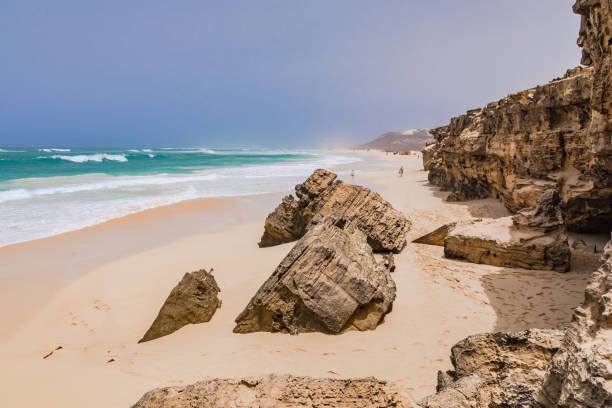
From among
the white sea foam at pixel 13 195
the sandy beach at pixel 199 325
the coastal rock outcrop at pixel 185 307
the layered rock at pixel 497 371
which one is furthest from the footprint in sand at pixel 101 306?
the white sea foam at pixel 13 195

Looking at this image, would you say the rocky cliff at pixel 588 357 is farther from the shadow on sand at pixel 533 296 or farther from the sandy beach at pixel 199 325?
the shadow on sand at pixel 533 296

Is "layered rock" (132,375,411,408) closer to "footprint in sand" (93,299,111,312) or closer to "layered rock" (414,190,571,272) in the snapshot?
"footprint in sand" (93,299,111,312)

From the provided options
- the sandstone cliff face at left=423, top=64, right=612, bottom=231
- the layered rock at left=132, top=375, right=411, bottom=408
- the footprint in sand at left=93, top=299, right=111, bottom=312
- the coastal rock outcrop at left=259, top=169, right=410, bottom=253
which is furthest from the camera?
the coastal rock outcrop at left=259, top=169, right=410, bottom=253

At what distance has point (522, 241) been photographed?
7164 mm

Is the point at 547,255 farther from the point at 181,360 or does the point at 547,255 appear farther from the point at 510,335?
the point at 181,360

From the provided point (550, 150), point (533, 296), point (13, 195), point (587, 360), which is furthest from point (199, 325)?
point (13, 195)

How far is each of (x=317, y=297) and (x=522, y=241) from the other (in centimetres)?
500

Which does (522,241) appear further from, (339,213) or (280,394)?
(280,394)

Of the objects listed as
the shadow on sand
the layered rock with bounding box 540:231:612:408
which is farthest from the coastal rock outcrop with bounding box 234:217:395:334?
the layered rock with bounding box 540:231:612:408

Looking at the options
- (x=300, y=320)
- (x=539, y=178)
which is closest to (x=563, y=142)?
(x=539, y=178)

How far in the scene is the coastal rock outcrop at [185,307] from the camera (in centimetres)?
552

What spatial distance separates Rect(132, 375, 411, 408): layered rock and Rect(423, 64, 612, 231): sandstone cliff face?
16.6 ft

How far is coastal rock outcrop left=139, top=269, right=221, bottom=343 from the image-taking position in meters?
5.52

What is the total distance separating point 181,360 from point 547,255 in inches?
281
